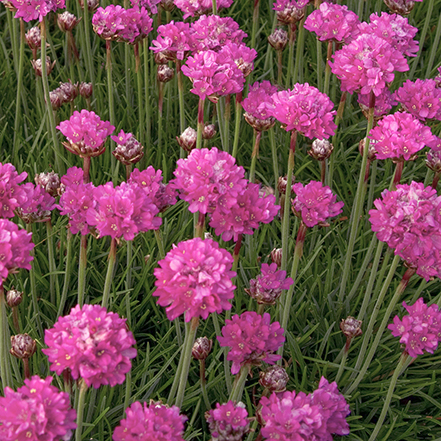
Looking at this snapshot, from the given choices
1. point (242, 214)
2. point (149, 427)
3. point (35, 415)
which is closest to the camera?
point (35, 415)

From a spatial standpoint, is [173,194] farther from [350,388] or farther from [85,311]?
[350,388]

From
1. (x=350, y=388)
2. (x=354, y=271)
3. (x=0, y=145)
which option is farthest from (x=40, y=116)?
(x=350, y=388)

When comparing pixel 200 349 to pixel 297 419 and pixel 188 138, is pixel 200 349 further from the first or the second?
pixel 188 138

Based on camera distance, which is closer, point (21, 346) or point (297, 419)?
point (297, 419)

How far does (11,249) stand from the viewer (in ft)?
4.49

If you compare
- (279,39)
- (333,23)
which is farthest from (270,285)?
A: (279,39)

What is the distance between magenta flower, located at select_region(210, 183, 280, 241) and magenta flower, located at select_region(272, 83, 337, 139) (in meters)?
0.33

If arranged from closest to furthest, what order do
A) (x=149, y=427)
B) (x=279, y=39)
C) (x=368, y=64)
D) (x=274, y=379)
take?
(x=149, y=427), (x=274, y=379), (x=368, y=64), (x=279, y=39)

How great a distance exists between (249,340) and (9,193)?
747 mm

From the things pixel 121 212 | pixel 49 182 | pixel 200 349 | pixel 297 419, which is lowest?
pixel 200 349

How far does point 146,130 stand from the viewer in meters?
2.96

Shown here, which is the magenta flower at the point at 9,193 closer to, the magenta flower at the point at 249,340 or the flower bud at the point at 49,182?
the flower bud at the point at 49,182

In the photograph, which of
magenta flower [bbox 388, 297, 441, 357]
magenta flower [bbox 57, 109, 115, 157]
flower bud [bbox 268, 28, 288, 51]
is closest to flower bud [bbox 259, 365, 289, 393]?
magenta flower [bbox 388, 297, 441, 357]

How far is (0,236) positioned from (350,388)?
1301mm
